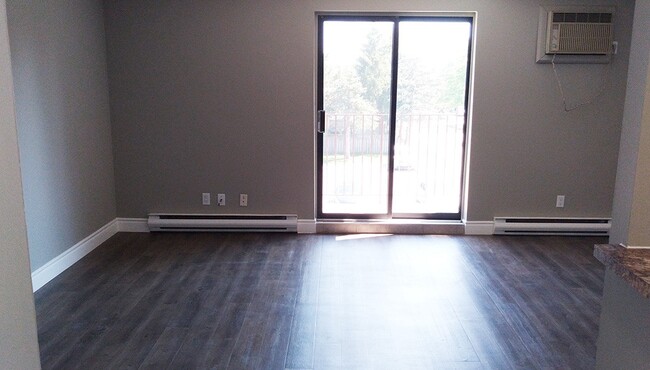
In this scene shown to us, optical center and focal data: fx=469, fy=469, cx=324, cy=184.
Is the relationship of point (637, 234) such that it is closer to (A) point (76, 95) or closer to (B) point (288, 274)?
(B) point (288, 274)

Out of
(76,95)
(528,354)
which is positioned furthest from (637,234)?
(76,95)

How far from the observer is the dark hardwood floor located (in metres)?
2.38

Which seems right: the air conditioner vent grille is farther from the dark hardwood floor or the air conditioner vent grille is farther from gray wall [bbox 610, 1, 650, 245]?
gray wall [bbox 610, 1, 650, 245]

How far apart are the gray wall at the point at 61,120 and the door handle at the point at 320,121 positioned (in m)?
1.94

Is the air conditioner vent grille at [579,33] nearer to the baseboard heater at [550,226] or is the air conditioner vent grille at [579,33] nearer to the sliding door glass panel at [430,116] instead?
the sliding door glass panel at [430,116]

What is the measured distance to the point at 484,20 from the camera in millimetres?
4227

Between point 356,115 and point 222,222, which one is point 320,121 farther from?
point 222,222

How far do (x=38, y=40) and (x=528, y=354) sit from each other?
3651 mm

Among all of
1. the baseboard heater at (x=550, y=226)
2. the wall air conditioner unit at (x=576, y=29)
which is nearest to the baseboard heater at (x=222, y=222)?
the baseboard heater at (x=550, y=226)

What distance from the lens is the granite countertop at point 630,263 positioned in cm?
130

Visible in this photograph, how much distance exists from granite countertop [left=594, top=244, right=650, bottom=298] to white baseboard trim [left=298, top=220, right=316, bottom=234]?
10.3 feet

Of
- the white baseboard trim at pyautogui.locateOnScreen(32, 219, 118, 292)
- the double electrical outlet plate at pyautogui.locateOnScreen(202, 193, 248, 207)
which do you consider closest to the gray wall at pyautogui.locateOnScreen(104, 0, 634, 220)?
the double electrical outlet plate at pyautogui.locateOnScreen(202, 193, 248, 207)

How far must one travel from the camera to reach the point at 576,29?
13.6 feet

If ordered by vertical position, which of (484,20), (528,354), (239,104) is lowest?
(528,354)
